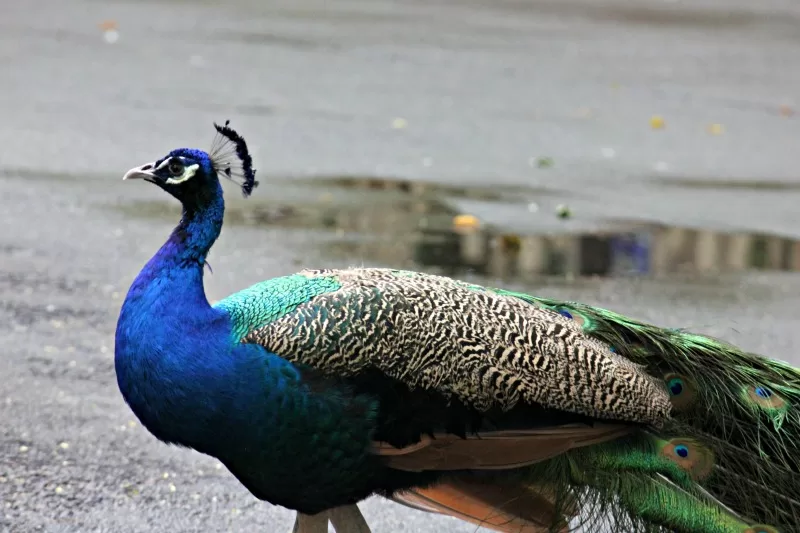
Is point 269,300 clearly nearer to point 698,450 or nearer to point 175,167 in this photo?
point 175,167

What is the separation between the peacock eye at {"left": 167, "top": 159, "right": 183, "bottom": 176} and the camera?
367cm

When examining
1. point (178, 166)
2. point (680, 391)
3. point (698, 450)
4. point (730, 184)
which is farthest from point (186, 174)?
point (730, 184)

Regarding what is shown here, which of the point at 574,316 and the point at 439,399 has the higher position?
the point at 574,316

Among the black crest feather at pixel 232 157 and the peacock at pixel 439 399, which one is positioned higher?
the black crest feather at pixel 232 157

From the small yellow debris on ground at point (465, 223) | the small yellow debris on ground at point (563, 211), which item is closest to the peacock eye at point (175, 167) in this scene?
the small yellow debris on ground at point (465, 223)

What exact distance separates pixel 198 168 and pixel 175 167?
0.07 meters

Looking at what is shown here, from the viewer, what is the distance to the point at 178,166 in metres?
3.67

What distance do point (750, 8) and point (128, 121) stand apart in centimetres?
927

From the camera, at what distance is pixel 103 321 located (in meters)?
5.80

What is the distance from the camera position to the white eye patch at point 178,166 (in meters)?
3.66

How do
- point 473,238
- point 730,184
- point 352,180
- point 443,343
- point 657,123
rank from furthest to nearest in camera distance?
point 657,123, point 730,184, point 352,180, point 473,238, point 443,343

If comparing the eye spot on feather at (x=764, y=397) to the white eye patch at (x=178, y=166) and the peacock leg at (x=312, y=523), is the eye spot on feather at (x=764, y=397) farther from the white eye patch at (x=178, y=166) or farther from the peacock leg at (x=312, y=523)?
the white eye patch at (x=178, y=166)

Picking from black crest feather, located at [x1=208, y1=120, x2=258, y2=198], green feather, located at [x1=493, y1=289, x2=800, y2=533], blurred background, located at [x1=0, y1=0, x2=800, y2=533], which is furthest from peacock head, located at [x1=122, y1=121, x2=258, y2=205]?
blurred background, located at [x1=0, y1=0, x2=800, y2=533]

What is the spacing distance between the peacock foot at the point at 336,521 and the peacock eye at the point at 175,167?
1.02 metres
